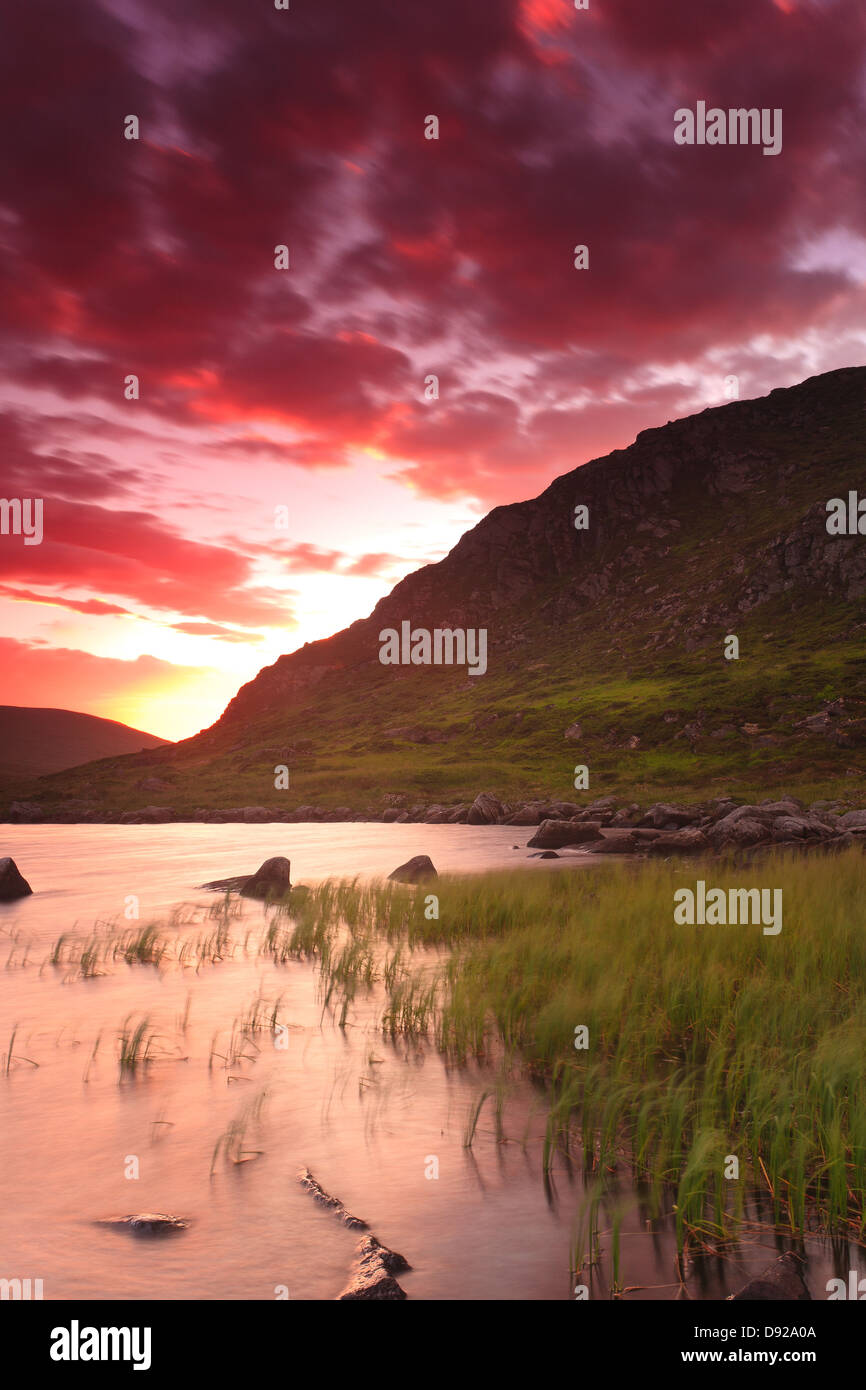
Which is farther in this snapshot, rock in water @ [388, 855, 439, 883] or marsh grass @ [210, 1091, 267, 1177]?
rock in water @ [388, 855, 439, 883]

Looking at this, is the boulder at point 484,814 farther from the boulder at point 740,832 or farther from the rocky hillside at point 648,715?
the boulder at point 740,832

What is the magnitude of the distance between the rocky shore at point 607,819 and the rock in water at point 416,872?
1332 cm

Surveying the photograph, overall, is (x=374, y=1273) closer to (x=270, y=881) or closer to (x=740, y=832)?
(x=270, y=881)

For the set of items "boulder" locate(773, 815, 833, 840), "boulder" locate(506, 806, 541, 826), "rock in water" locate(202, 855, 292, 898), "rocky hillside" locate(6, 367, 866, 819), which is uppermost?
"rocky hillside" locate(6, 367, 866, 819)

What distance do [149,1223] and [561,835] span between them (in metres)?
39.1

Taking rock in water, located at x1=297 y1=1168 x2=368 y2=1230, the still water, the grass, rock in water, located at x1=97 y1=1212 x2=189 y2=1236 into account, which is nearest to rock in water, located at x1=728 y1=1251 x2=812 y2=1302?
the still water

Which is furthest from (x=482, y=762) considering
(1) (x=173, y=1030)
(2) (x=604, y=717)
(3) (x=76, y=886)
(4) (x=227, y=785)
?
(1) (x=173, y=1030)

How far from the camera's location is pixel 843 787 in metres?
69.0

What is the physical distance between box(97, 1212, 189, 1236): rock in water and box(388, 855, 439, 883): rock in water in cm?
1945

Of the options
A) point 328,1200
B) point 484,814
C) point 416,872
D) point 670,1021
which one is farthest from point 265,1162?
point 484,814

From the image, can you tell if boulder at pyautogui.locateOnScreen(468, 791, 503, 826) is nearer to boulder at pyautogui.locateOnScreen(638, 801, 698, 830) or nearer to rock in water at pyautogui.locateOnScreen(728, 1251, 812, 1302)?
boulder at pyautogui.locateOnScreen(638, 801, 698, 830)

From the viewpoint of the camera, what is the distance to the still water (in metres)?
5.64
